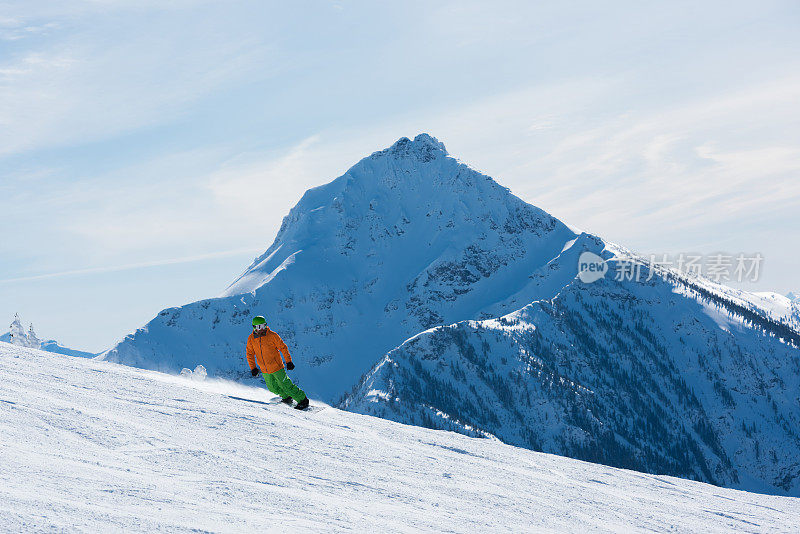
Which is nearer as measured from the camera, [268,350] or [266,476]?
[266,476]

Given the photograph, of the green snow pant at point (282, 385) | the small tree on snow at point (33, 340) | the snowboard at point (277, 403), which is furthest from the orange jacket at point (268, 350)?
the small tree on snow at point (33, 340)

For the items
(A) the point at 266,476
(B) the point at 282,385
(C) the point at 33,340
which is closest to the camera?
(A) the point at 266,476

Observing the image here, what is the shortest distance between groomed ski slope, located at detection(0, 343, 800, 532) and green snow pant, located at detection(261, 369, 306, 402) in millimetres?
842

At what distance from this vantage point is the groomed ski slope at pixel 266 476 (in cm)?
910

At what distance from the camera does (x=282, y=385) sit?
1898cm

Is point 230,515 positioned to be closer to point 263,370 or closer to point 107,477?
point 107,477

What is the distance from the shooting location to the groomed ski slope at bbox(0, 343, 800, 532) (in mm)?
9102

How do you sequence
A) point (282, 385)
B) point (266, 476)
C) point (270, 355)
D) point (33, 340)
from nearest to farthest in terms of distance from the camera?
point (266, 476)
point (270, 355)
point (282, 385)
point (33, 340)

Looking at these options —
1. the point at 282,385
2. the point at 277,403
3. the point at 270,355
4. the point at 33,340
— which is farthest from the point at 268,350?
the point at 33,340

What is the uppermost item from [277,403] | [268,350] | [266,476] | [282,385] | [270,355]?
[268,350]

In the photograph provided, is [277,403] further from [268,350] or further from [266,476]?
[266,476]

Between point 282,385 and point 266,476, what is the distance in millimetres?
7662

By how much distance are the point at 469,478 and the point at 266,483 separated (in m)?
4.58

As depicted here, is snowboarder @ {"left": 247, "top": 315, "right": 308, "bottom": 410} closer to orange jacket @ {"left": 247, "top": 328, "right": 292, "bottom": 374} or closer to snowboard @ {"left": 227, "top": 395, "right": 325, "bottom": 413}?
orange jacket @ {"left": 247, "top": 328, "right": 292, "bottom": 374}
